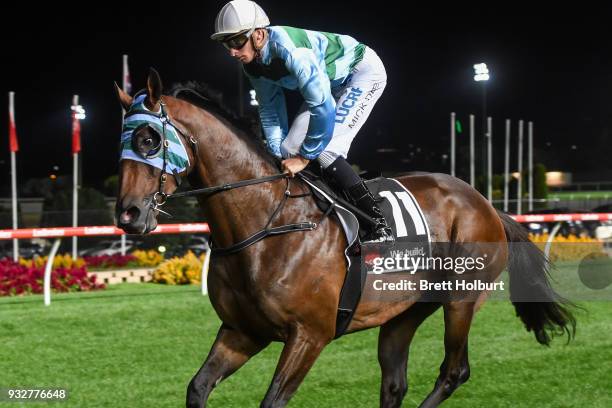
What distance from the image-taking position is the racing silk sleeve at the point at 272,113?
166 inches

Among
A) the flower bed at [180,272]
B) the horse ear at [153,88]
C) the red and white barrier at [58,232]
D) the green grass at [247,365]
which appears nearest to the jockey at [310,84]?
the horse ear at [153,88]

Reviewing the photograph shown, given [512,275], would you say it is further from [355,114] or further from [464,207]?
[355,114]

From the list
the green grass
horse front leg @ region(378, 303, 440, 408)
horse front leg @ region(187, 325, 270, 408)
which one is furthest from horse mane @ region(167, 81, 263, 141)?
the green grass

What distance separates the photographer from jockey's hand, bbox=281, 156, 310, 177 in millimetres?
3996

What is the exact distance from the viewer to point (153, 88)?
11.8 feet

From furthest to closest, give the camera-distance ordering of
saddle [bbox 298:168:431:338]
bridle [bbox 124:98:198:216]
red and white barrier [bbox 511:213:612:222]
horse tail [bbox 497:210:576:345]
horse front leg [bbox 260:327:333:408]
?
red and white barrier [bbox 511:213:612:222]
horse tail [bbox 497:210:576:345]
saddle [bbox 298:168:431:338]
horse front leg [bbox 260:327:333:408]
bridle [bbox 124:98:198:216]

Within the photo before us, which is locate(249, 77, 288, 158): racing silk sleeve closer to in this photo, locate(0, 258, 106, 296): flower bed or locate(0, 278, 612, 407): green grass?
locate(0, 278, 612, 407): green grass

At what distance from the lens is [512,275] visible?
216 inches

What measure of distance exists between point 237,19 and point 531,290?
108 inches

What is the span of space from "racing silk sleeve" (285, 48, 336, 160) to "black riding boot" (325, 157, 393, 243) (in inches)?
9.0

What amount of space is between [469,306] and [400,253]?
2.25ft

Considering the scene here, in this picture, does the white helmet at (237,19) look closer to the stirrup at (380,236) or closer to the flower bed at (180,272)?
the stirrup at (380,236)

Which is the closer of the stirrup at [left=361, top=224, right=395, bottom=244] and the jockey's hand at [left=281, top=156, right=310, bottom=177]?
the jockey's hand at [left=281, top=156, right=310, bottom=177]

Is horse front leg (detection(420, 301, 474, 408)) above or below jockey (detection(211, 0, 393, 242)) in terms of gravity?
below
